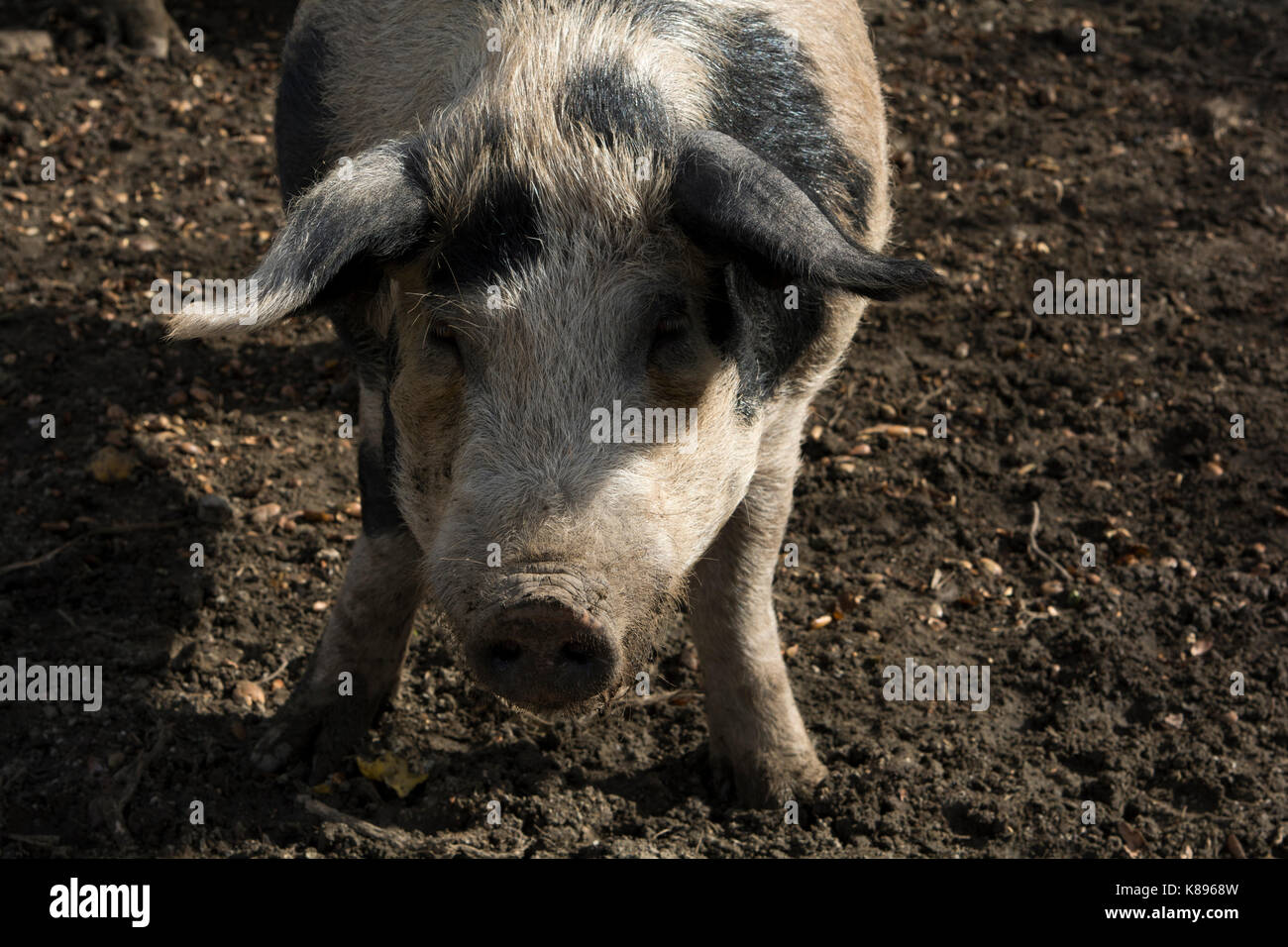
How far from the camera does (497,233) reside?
3.15m

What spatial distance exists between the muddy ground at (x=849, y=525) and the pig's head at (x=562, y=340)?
88 centimetres

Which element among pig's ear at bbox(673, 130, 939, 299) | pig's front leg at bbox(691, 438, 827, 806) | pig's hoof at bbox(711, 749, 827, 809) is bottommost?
pig's hoof at bbox(711, 749, 827, 809)

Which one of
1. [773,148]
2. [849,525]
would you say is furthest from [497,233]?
[849,525]

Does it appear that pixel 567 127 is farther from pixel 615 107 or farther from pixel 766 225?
pixel 766 225

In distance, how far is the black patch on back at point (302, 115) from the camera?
165 inches

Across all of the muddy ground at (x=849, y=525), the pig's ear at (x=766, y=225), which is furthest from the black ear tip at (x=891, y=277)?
the muddy ground at (x=849, y=525)

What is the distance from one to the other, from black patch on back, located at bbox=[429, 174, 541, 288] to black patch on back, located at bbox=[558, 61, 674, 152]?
249 mm

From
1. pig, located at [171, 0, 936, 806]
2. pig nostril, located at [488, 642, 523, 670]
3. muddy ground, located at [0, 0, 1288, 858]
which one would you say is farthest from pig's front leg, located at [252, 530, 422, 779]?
pig nostril, located at [488, 642, 523, 670]

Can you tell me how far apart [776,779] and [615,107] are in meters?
2.24

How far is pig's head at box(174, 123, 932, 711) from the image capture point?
288 centimetres

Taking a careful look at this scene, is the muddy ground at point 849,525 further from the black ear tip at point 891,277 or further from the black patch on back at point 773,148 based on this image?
the black ear tip at point 891,277

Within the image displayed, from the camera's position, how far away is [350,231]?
2961 millimetres

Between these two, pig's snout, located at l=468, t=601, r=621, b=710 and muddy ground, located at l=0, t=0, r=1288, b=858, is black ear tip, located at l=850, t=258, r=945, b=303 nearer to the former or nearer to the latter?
pig's snout, located at l=468, t=601, r=621, b=710
